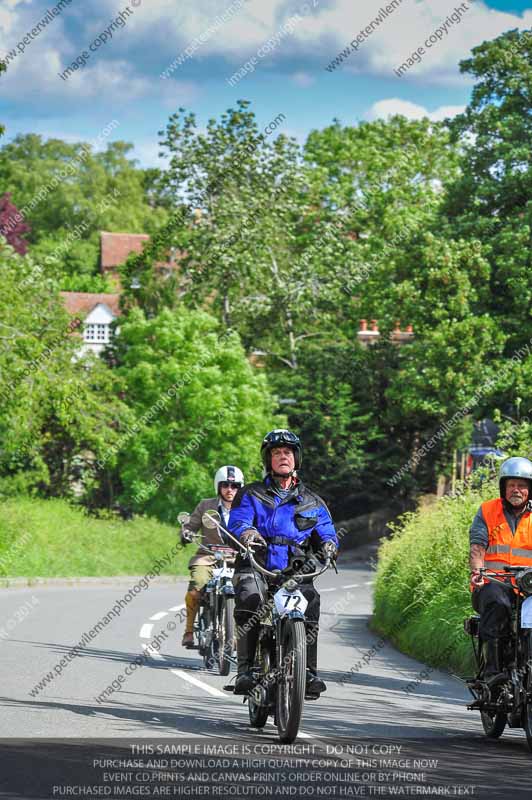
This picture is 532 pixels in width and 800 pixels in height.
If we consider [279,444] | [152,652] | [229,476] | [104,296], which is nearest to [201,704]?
[279,444]

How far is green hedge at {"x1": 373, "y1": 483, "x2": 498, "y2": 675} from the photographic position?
14961mm

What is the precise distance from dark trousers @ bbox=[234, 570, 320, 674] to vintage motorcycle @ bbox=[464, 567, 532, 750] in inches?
48.6

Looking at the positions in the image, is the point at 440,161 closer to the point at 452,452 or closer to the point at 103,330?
the point at 452,452

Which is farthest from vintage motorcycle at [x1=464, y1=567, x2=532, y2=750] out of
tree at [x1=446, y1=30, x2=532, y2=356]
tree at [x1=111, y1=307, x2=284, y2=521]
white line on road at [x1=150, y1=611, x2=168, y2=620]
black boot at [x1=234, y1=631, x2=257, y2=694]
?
tree at [x1=111, y1=307, x2=284, y2=521]

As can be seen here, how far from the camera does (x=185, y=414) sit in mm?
46438

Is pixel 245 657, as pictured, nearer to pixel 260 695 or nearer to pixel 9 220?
pixel 260 695

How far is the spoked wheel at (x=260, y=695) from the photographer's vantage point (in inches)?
354

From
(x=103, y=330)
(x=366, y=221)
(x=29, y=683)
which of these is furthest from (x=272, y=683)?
(x=103, y=330)

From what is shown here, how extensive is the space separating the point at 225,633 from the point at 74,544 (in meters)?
22.2

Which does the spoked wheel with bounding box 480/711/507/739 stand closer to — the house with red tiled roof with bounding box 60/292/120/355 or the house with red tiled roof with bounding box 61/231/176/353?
the house with red tiled roof with bounding box 61/231/176/353

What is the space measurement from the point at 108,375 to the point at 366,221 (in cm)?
2206

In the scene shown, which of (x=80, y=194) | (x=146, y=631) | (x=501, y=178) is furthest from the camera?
(x=80, y=194)

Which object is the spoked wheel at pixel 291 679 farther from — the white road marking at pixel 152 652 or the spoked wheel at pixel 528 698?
the white road marking at pixel 152 652

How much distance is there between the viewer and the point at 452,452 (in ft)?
170
